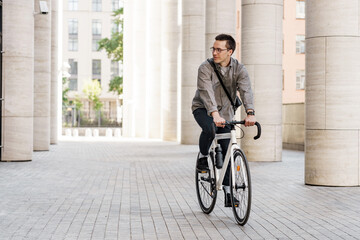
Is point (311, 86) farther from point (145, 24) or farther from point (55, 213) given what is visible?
point (145, 24)

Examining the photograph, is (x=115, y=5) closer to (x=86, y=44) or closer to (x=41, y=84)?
(x=86, y=44)

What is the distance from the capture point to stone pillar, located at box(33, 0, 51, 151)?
23.3 m

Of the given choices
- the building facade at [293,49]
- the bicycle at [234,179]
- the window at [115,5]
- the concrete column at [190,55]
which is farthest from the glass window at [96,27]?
the bicycle at [234,179]

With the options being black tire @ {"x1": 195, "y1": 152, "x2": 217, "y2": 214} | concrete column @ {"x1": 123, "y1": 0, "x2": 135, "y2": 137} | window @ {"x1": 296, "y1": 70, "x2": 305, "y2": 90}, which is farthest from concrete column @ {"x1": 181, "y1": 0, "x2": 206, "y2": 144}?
window @ {"x1": 296, "y1": 70, "x2": 305, "y2": 90}

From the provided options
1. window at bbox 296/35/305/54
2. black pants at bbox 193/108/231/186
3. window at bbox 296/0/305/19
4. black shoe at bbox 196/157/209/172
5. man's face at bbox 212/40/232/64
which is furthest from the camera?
window at bbox 296/35/305/54

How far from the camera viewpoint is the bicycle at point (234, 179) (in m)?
7.07

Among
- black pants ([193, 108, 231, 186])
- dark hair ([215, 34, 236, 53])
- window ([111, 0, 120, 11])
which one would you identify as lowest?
black pants ([193, 108, 231, 186])

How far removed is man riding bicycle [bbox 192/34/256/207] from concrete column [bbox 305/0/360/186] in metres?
4.12

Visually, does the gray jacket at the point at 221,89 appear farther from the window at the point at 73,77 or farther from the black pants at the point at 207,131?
the window at the point at 73,77

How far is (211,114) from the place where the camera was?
7.39 meters

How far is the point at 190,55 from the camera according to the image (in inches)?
1134

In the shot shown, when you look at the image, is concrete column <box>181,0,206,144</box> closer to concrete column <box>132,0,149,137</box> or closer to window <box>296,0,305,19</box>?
concrete column <box>132,0,149,137</box>

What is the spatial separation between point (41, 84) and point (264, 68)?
926cm

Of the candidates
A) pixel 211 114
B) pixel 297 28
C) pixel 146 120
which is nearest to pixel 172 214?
pixel 211 114
